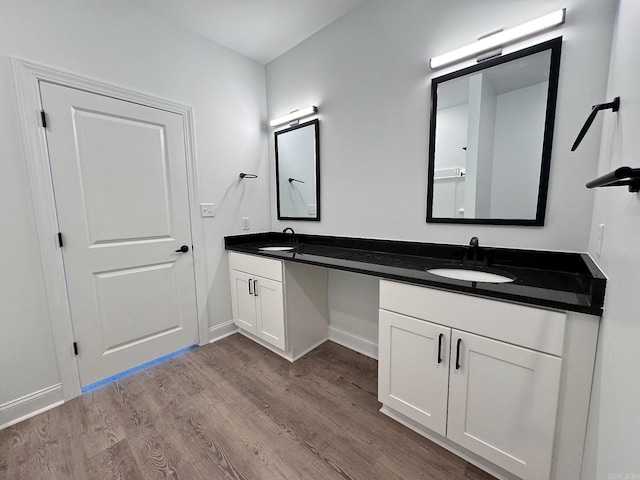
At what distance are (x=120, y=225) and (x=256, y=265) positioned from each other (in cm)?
101

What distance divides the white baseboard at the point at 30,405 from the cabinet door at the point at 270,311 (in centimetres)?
132

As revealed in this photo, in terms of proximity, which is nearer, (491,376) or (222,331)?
(491,376)

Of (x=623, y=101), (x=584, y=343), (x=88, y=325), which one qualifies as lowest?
(x=88, y=325)

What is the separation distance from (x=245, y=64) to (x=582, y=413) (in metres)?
3.29

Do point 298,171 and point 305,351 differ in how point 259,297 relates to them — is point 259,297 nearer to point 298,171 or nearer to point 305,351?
point 305,351

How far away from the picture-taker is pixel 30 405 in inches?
61.7

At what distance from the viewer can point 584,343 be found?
0.89 meters

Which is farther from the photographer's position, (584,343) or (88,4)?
(88,4)

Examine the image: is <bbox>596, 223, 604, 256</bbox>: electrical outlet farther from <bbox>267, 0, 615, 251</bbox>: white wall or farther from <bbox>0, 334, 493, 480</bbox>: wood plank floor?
<bbox>0, 334, 493, 480</bbox>: wood plank floor

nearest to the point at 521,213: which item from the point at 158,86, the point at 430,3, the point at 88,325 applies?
the point at 430,3

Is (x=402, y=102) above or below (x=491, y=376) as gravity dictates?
above

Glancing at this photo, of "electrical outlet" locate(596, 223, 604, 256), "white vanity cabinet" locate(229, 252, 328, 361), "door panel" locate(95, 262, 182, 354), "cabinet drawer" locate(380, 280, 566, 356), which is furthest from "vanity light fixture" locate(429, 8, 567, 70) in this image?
"door panel" locate(95, 262, 182, 354)

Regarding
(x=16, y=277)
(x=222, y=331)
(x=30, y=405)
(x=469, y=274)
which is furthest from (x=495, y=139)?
(x=30, y=405)

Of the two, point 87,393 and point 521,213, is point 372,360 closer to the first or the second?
point 521,213
